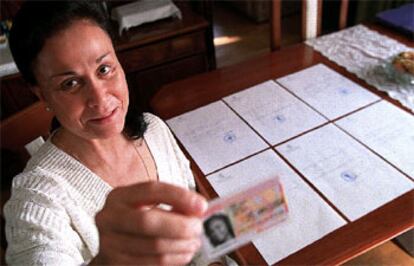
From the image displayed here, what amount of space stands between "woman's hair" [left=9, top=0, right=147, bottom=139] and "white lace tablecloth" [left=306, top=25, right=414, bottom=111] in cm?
108

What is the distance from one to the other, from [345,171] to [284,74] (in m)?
0.60

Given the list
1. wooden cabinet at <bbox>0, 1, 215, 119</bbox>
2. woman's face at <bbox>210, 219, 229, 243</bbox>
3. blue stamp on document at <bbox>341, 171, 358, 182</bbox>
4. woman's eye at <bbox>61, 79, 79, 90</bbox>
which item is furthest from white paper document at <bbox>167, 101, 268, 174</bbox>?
wooden cabinet at <bbox>0, 1, 215, 119</bbox>

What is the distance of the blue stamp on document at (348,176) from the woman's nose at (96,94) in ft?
2.23

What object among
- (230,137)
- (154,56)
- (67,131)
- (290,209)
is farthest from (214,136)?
(154,56)

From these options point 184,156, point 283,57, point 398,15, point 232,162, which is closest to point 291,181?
point 232,162

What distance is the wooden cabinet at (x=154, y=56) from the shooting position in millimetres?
2119

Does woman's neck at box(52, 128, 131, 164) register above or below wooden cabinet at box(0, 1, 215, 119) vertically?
above

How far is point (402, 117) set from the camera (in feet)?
4.13

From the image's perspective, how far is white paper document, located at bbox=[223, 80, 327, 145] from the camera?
4.13ft

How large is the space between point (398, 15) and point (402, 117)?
2.59 ft

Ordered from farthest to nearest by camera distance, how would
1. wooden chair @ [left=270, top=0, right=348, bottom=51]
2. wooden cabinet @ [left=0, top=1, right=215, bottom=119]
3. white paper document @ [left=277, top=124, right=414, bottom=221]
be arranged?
wooden cabinet @ [left=0, top=1, right=215, bottom=119] → wooden chair @ [left=270, top=0, right=348, bottom=51] → white paper document @ [left=277, top=124, right=414, bottom=221]

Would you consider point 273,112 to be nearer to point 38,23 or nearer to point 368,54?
point 368,54

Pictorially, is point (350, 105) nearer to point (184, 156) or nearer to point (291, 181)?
point (291, 181)

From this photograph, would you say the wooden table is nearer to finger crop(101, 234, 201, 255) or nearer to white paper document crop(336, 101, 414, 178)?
white paper document crop(336, 101, 414, 178)
